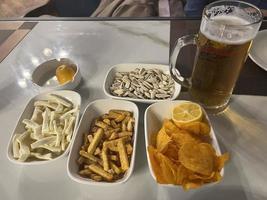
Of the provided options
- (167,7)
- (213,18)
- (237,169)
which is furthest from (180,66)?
(167,7)

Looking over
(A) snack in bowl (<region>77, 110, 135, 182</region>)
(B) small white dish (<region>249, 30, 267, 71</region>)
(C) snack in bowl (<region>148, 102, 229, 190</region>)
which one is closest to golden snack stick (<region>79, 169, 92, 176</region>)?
A: (A) snack in bowl (<region>77, 110, 135, 182</region>)

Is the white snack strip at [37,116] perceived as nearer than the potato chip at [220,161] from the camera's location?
No

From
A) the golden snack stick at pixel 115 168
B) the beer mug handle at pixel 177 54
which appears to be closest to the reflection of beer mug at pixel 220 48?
the beer mug handle at pixel 177 54

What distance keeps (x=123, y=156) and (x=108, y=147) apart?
0.13 feet

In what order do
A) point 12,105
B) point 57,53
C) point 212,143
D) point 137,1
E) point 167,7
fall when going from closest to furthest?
point 212,143
point 12,105
point 57,53
point 137,1
point 167,7

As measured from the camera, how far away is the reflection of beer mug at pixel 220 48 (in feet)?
1.42

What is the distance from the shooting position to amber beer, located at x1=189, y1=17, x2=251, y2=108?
437mm

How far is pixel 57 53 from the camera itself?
719mm

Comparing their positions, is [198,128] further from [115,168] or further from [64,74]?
[64,74]

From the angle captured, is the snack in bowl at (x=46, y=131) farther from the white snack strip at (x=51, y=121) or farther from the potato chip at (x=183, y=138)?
the potato chip at (x=183, y=138)

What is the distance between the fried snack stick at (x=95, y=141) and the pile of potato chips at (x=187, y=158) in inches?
3.9

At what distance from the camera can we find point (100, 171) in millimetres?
415

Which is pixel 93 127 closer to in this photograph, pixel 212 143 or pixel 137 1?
pixel 212 143

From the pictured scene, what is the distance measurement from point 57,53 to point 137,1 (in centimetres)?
40
